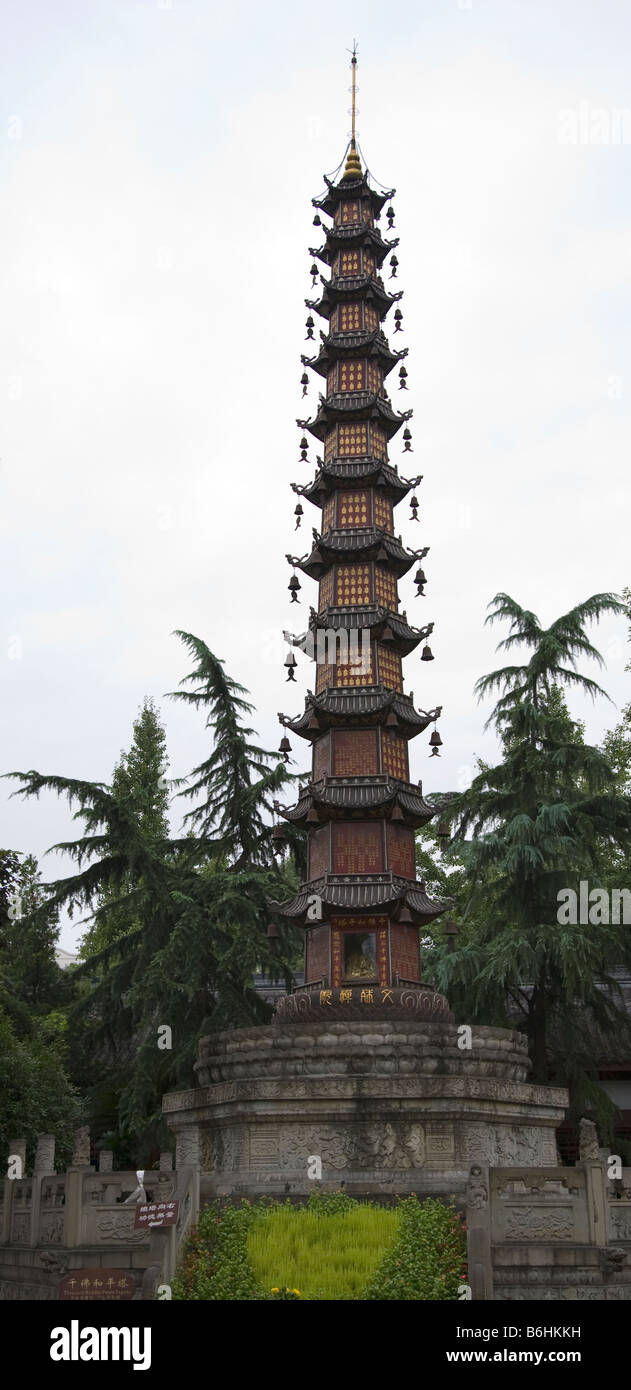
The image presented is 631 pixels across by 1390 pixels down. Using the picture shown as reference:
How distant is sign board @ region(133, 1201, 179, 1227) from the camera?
538 inches

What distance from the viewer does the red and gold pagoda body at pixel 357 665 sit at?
23891 mm

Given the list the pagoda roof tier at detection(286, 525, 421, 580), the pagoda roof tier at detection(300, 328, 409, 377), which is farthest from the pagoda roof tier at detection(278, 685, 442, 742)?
the pagoda roof tier at detection(300, 328, 409, 377)

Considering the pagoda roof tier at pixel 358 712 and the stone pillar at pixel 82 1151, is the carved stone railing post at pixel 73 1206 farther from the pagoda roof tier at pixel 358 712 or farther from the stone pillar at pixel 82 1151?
the pagoda roof tier at pixel 358 712

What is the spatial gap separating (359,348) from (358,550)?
5374 millimetres

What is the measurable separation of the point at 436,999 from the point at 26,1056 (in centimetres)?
749

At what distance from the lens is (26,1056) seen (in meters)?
20.7

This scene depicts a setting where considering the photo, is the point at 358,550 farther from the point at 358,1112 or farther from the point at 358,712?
the point at 358,1112

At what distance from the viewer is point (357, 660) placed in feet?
86.2

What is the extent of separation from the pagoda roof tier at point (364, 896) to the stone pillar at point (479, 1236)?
388 inches

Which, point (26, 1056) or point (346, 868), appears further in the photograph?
point (346, 868)

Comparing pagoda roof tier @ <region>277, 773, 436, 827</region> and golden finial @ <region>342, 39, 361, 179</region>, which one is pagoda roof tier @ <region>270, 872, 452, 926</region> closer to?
pagoda roof tier @ <region>277, 773, 436, 827</region>

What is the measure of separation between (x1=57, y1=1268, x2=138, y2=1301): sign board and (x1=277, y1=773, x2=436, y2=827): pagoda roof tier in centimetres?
1201
